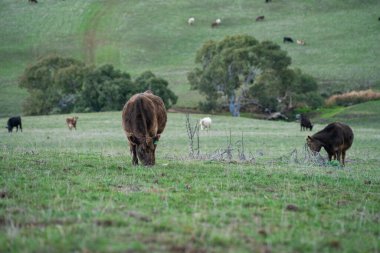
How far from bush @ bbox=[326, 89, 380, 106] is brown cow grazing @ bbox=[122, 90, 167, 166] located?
53.1 m

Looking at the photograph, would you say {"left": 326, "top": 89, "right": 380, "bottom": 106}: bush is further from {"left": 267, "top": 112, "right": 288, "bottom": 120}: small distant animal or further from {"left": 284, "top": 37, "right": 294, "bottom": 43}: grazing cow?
{"left": 284, "top": 37, "right": 294, "bottom": 43}: grazing cow

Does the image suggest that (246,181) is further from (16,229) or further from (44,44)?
(44,44)

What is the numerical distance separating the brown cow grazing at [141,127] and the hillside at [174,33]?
56.2 meters

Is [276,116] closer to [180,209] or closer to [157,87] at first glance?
[157,87]

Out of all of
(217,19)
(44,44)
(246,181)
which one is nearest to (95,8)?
(44,44)

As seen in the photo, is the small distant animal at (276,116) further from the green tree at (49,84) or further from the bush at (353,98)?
the green tree at (49,84)

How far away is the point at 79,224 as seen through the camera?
640 centimetres

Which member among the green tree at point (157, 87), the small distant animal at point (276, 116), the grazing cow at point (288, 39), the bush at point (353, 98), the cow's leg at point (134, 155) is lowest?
the small distant animal at point (276, 116)

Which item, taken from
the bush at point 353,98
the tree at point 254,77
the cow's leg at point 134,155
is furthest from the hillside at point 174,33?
the cow's leg at point 134,155

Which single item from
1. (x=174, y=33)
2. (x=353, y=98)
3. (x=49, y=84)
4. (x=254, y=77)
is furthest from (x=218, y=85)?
(x=174, y=33)

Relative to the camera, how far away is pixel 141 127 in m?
13.2

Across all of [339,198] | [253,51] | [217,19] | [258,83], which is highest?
[217,19]

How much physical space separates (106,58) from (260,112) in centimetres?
3372

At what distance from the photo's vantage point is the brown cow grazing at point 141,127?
13141mm
